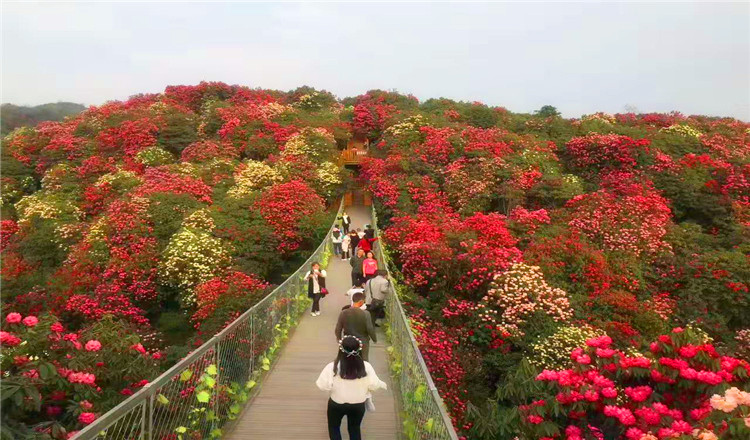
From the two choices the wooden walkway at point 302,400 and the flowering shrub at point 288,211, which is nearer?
the wooden walkway at point 302,400

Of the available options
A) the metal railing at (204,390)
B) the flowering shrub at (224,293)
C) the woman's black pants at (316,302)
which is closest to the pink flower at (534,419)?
the metal railing at (204,390)

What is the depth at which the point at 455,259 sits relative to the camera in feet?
40.0

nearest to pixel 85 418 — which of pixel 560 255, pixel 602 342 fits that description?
pixel 602 342

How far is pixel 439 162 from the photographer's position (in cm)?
2070

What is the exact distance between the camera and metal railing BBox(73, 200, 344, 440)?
10.8 feet

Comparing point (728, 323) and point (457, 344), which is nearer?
point (457, 344)

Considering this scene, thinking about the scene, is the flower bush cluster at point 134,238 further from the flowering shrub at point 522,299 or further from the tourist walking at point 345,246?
the flowering shrub at point 522,299

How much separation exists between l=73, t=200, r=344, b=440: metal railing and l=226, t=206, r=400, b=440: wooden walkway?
0.21 metres

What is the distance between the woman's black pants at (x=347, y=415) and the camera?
4074mm

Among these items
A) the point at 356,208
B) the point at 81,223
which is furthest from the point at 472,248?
the point at 356,208

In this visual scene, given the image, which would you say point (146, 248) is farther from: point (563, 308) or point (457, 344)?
point (563, 308)

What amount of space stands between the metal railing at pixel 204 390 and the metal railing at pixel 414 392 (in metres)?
1.85

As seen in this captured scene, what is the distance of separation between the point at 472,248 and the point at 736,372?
8106mm

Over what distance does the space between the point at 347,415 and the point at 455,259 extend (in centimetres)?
839
